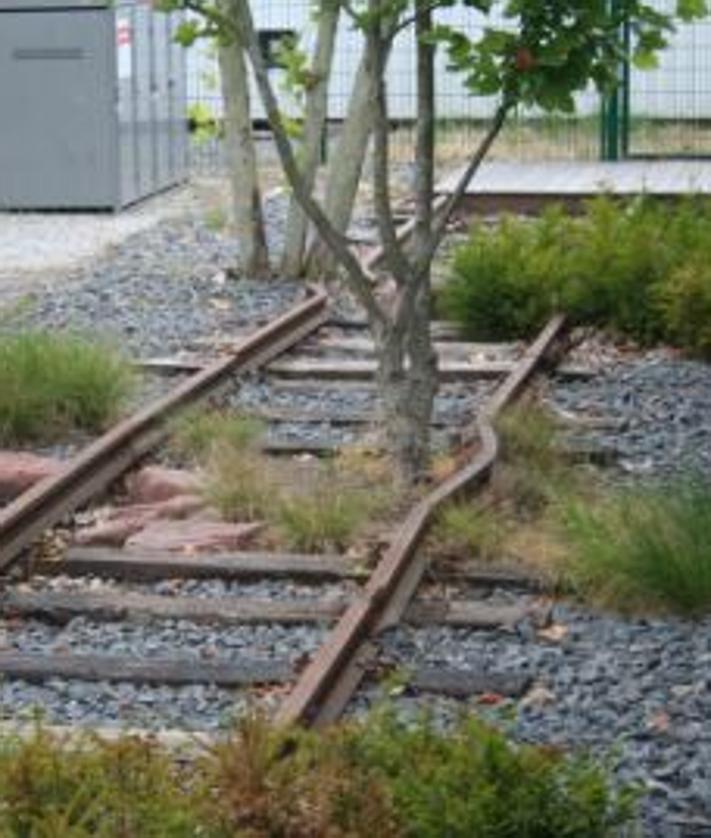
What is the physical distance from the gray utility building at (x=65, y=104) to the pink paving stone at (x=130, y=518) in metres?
9.91

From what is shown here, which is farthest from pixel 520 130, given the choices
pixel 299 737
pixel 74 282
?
pixel 299 737

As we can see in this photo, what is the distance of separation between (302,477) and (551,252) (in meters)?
3.97

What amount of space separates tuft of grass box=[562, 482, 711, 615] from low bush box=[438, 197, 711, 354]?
411cm

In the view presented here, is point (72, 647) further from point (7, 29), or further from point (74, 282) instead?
point (7, 29)

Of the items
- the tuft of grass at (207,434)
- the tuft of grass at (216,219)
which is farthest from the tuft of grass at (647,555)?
the tuft of grass at (216,219)

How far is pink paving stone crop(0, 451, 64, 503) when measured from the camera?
7781 mm

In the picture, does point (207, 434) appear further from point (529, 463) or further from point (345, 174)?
point (345, 174)

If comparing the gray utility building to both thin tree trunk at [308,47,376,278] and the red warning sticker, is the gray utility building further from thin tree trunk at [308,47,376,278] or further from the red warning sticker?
thin tree trunk at [308,47,376,278]

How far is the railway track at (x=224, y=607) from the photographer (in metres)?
5.84

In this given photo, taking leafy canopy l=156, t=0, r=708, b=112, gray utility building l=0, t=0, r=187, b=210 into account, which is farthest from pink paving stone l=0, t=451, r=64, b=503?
gray utility building l=0, t=0, r=187, b=210

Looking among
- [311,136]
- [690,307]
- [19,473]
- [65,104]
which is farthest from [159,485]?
[65,104]

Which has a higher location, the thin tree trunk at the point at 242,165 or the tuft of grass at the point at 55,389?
the thin tree trunk at the point at 242,165

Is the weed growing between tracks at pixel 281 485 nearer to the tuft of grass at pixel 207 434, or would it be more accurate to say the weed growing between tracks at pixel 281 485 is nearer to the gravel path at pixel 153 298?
the tuft of grass at pixel 207 434

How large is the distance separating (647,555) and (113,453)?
235 centimetres
